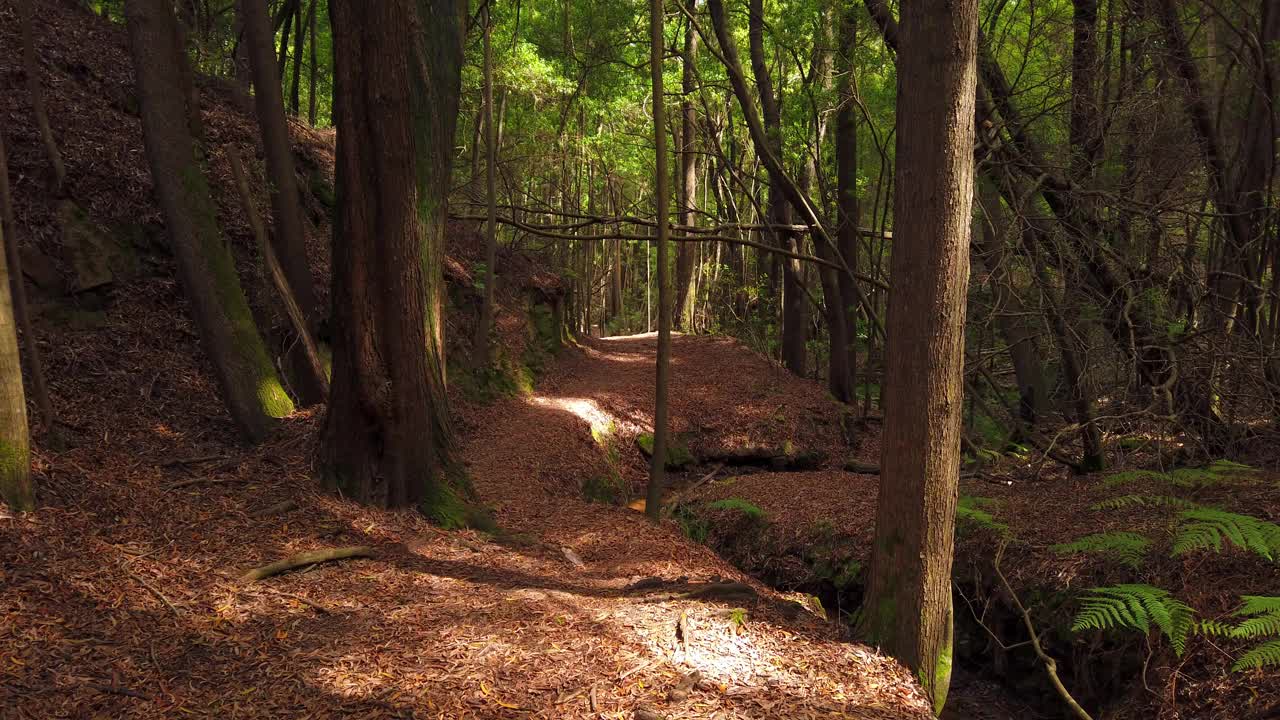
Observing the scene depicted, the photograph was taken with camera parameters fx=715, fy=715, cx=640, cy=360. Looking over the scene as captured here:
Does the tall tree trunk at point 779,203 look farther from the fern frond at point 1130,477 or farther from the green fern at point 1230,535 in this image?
the green fern at point 1230,535

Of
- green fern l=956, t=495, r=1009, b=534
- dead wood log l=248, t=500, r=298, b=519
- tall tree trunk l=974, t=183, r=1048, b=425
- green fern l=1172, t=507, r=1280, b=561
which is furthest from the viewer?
tall tree trunk l=974, t=183, r=1048, b=425

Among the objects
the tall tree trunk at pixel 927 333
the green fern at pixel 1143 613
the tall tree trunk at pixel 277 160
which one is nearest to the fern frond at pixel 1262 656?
the green fern at pixel 1143 613

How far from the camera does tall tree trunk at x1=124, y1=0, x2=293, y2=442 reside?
642 cm

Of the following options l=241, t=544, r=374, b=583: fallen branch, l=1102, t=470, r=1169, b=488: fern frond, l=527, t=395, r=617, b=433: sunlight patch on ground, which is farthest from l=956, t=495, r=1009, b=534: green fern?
l=527, t=395, r=617, b=433: sunlight patch on ground

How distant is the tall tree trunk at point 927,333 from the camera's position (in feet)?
12.9

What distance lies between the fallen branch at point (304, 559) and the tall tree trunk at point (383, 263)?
1.00 meters

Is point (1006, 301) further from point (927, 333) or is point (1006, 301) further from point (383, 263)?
point (383, 263)

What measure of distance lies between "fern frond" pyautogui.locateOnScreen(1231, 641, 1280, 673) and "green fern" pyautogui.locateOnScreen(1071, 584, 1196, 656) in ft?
0.84

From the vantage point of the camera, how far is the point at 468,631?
4008 millimetres

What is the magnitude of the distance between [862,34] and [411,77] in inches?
339

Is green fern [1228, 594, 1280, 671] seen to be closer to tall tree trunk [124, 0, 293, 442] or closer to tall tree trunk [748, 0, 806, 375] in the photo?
tall tree trunk [124, 0, 293, 442]

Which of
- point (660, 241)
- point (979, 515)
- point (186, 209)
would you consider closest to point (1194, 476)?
point (979, 515)

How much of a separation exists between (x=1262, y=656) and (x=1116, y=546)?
1.25 m

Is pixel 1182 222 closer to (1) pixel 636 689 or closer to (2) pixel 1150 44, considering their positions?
(2) pixel 1150 44
